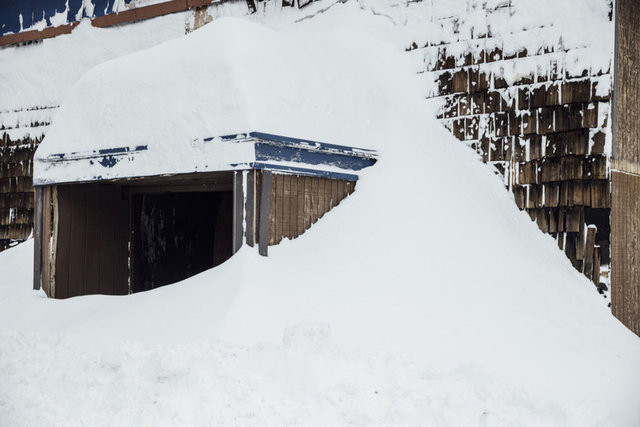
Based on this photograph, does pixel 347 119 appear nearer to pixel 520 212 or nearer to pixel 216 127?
pixel 216 127

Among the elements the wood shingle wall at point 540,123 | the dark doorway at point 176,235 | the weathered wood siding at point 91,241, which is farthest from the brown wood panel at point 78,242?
the wood shingle wall at point 540,123

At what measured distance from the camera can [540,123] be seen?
789 cm

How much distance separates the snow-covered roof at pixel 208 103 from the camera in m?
6.95

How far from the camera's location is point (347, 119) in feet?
25.3

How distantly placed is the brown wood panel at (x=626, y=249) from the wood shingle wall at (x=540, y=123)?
0.18 meters

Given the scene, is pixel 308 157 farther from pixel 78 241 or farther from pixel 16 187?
pixel 16 187

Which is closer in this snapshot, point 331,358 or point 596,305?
point 331,358

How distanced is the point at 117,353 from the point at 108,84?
3.74 m

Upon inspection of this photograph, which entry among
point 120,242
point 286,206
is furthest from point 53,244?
point 286,206

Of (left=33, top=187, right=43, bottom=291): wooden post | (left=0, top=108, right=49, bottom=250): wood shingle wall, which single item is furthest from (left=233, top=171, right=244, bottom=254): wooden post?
(left=0, top=108, right=49, bottom=250): wood shingle wall

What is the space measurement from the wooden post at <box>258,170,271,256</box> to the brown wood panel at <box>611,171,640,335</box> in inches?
143

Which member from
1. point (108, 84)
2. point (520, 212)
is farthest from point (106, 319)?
point (520, 212)

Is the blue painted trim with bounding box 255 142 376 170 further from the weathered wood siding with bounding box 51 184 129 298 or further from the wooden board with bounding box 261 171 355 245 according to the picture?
the weathered wood siding with bounding box 51 184 129 298

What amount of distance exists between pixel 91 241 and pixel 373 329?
442 cm
